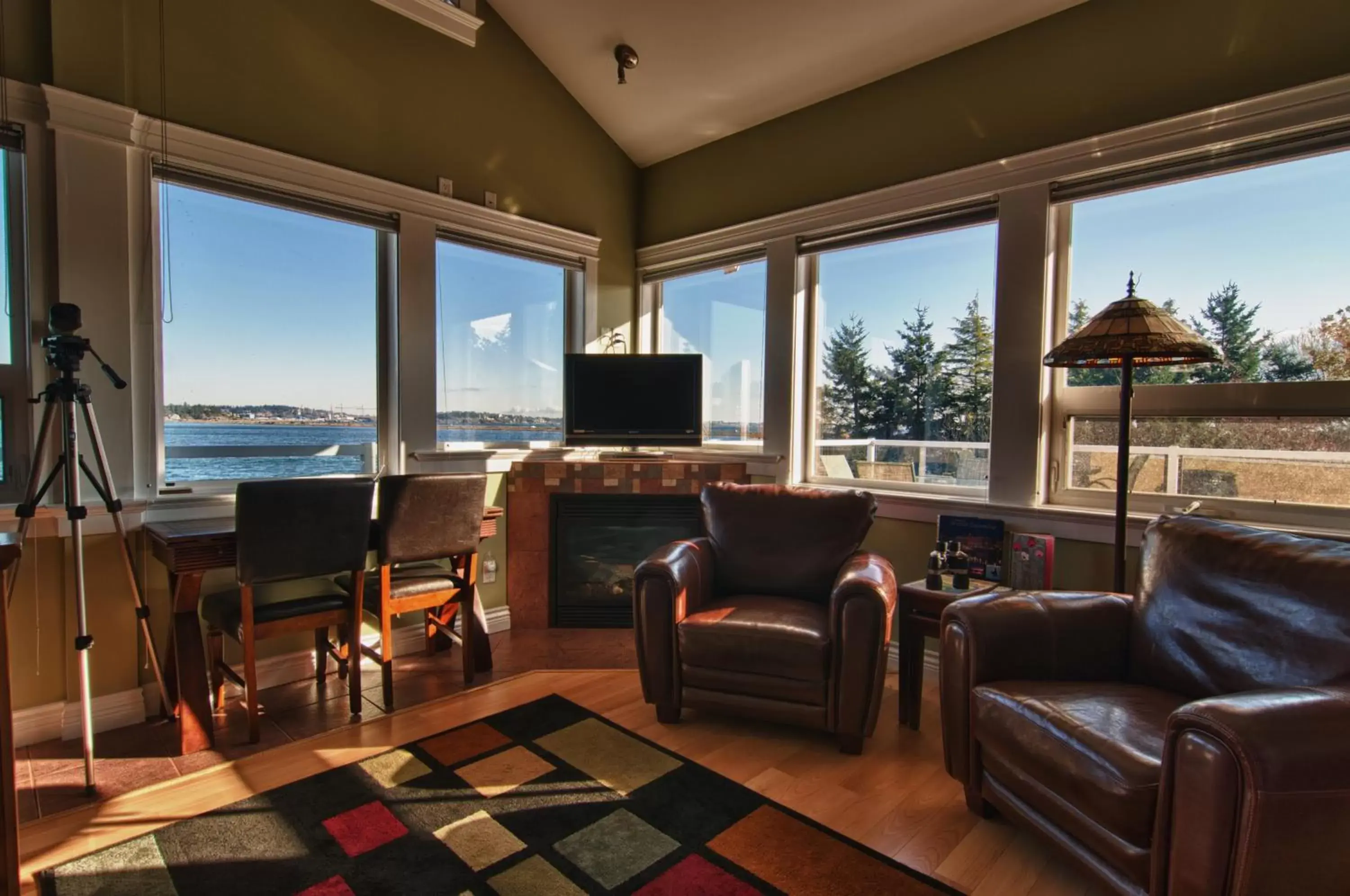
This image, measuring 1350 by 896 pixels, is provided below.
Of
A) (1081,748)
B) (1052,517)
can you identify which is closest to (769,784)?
(1081,748)

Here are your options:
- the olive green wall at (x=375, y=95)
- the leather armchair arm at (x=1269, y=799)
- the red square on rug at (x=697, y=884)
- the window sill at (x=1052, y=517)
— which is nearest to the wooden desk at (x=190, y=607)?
the olive green wall at (x=375, y=95)

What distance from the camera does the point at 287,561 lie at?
2.36m

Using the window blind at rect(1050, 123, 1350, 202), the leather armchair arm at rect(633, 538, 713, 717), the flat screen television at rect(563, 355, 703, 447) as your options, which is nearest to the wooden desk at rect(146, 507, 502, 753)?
the leather armchair arm at rect(633, 538, 713, 717)

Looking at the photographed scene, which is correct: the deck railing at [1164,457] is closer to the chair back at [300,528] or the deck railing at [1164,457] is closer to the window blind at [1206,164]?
the window blind at [1206,164]

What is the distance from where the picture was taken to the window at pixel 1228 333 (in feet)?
7.20

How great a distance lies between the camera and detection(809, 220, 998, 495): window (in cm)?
301

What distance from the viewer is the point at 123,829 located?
5.98ft

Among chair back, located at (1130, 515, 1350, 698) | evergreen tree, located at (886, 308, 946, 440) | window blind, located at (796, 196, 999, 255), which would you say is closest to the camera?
chair back, located at (1130, 515, 1350, 698)

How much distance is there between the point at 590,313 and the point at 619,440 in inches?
35.4

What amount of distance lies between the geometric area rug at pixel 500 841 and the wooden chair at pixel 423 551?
2.08ft

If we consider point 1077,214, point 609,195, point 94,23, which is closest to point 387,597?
point 94,23

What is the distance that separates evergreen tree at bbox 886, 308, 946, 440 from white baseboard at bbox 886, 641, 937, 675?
3.35 ft

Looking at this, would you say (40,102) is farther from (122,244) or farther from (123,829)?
(123,829)

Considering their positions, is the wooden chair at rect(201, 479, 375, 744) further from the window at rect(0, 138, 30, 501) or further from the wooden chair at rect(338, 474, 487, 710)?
the window at rect(0, 138, 30, 501)
